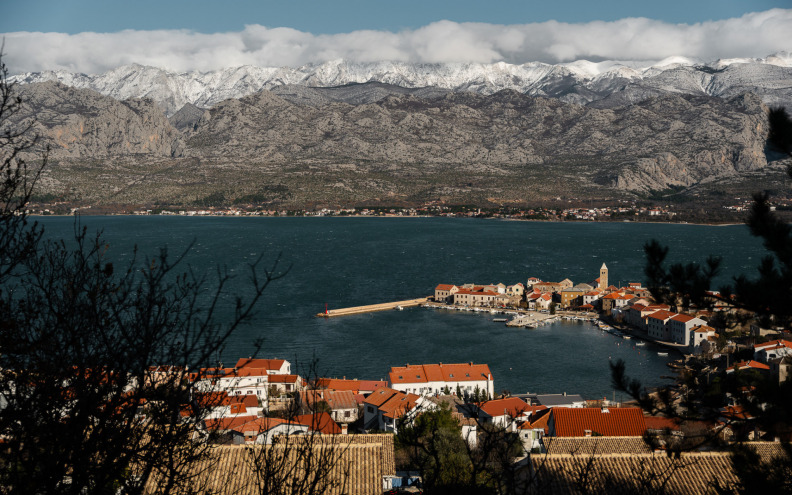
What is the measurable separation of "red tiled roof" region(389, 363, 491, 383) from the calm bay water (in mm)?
1264

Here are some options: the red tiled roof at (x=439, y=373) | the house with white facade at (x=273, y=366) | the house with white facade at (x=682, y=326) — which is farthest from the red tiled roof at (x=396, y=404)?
the house with white facade at (x=682, y=326)

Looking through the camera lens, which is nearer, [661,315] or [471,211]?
[661,315]

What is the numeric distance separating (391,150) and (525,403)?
293 ft

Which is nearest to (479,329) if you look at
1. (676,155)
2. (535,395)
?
(535,395)

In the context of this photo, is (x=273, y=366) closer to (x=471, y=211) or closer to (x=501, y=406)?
(x=501, y=406)

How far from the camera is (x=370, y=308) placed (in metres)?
27.1

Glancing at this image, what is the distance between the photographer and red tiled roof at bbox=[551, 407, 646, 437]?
10055mm

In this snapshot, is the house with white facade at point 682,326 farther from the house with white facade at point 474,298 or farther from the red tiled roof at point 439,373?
the red tiled roof at point 439,373

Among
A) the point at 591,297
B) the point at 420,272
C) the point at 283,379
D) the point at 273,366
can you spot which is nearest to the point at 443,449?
the point at 283,379

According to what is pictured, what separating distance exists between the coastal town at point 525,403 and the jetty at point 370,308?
765 mm

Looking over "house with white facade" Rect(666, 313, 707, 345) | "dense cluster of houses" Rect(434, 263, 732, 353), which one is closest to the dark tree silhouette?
"house with white facade" Rect(666, 313, 707, 345)

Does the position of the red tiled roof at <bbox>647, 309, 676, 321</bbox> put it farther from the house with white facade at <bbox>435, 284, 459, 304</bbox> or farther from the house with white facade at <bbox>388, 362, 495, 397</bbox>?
the house with white facade at <bbox>388, 362, 495, 397</bbox>

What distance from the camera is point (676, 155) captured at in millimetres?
93750

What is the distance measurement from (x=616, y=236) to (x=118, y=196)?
175 ft
